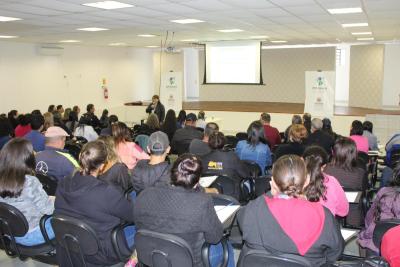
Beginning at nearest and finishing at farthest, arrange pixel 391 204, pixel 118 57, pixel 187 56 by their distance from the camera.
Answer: pixel 391 204 → pixel 118 57 → pixel 187 56

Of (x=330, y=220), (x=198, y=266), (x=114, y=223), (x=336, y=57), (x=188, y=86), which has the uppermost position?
(x=336, y=57)

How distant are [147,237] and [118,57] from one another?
13.9 meters

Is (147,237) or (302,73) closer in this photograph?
(147,237)

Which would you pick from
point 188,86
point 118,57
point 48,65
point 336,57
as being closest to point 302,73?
point 336,57

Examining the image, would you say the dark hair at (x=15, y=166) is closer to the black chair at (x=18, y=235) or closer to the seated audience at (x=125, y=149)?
the black chair at (x=18, y=235)

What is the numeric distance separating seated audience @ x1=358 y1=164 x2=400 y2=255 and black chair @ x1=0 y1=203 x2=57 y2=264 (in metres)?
2.20

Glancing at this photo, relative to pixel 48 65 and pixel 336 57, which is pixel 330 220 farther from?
pixel 336 57

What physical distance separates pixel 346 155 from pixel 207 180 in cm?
138

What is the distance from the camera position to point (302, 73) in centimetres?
1672

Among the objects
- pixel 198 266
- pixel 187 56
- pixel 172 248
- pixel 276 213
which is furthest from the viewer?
pixel 187 56

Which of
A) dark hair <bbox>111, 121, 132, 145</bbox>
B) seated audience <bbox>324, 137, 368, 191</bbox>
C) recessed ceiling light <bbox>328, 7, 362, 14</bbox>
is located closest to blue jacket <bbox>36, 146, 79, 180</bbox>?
dark hair <bbox>111, 121, 132, 145</bbox>

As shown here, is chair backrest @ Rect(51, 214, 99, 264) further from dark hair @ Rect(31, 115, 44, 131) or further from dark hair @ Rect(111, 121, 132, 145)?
dark hair @ Rect(31, 115, 44, 131)

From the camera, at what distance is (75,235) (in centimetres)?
243

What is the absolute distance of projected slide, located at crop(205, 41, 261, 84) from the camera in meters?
10.3
